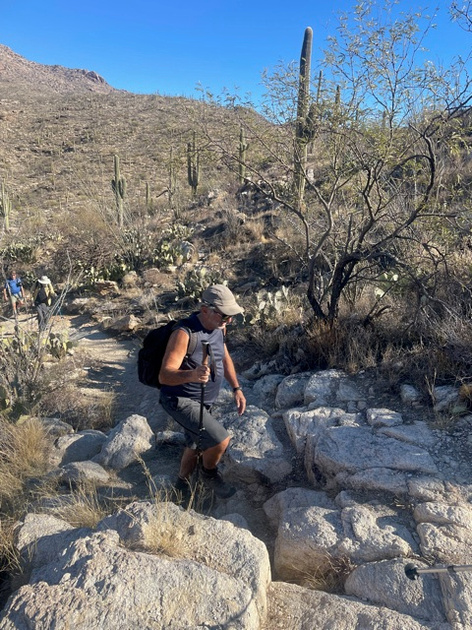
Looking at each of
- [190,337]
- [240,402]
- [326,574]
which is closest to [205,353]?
[190,337]

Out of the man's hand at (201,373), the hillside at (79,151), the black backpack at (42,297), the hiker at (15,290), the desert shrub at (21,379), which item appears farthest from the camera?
the hillside at (79,151)

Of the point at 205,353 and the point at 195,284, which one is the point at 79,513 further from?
the point at 195,284

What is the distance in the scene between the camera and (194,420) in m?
3.11

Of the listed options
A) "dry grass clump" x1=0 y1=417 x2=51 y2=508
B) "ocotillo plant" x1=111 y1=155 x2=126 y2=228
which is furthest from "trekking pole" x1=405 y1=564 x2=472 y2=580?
"ocotillo plant" x1=111 y1=155 x2=126 y2=228

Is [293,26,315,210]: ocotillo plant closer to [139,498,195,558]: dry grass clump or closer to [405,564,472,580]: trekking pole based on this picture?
[139,498,195,558]: dry grass clump

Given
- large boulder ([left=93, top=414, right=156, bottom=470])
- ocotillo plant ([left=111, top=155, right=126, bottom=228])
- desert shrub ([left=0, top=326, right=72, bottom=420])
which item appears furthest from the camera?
ocotillo plant ([left=111, top=155, right=126, bottom=228])

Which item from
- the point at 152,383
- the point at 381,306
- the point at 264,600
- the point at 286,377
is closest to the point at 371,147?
the point at 381,306

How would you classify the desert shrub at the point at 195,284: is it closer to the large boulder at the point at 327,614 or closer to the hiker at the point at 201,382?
the hiker at the point at 201,382

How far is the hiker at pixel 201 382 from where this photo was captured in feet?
9.52

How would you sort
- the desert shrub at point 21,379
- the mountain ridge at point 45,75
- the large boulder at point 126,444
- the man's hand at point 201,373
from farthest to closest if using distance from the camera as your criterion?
the mountain ridge at point 45,75
the desert shrub at point 21,379
the large boulder at point 126,444
the man's hand at point 201,373

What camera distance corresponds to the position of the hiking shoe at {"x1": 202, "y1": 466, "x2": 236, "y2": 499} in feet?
11.3

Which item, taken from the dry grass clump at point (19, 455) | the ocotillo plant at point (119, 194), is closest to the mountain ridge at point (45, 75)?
the ocotillo plant at point (119, 194)

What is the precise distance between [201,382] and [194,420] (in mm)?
385

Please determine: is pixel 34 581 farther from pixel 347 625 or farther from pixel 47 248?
pixel 47 248
